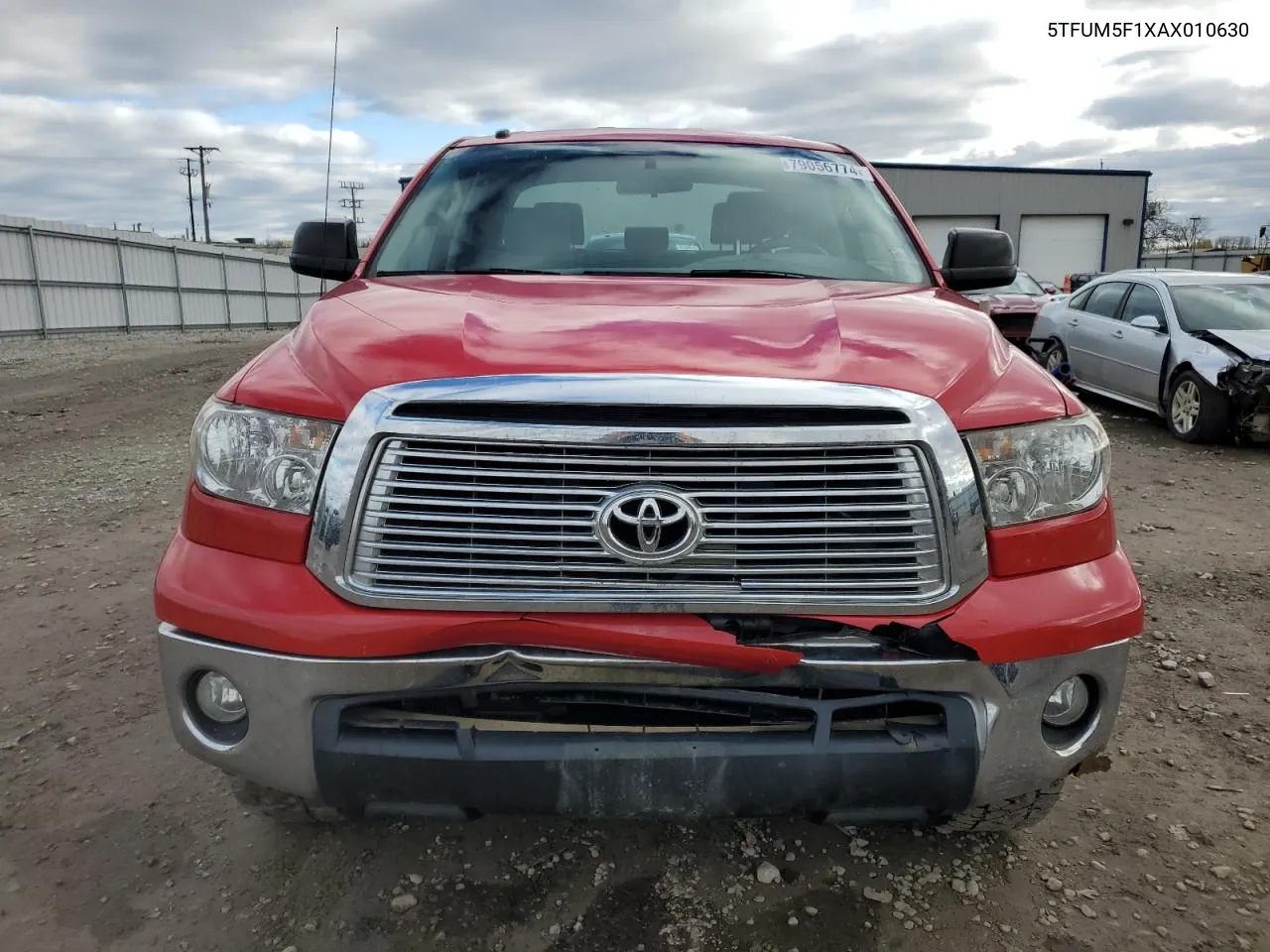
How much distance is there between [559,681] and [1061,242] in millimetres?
41416

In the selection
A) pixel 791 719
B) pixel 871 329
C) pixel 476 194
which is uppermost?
pixel 476 194

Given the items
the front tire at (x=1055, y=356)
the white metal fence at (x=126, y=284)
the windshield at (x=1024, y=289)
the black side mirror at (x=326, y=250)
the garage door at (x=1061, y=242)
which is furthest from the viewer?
the garage door at (x=1061, y=242)

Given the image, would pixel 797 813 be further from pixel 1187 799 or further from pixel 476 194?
pixel 476 194

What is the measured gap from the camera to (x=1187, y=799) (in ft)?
9.14

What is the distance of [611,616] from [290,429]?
2.54 ft

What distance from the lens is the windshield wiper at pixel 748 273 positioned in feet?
9.38

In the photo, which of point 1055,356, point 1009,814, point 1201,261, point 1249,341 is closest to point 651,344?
point 1009,814

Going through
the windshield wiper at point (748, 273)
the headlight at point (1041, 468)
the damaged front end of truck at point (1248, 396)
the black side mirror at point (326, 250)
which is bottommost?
the damaged front end of truck at point (1248, 396)

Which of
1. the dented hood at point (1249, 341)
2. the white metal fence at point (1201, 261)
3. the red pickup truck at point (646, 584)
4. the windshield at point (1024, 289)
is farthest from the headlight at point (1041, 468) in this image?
the white metal fence at point (1201, 261)

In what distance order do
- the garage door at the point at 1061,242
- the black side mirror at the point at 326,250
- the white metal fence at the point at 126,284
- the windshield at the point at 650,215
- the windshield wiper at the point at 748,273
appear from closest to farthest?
the windshield wiper at the point at 748,273 < the windshield at the point at 650,215 < the black side mirror at the point at 326,250 < the white metal fence at the point at 126,284 < the garage door at the point at 1061,242

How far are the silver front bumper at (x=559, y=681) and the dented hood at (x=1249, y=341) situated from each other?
7.87 m

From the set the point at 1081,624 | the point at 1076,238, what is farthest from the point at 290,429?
the point at 1076,238

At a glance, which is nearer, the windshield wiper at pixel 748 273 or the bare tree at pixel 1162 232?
the windshield wiper at pixel 748 273

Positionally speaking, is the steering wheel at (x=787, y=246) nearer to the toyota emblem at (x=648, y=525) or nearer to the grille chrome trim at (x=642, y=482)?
the grille chrome trim at (x=642, y=482)
